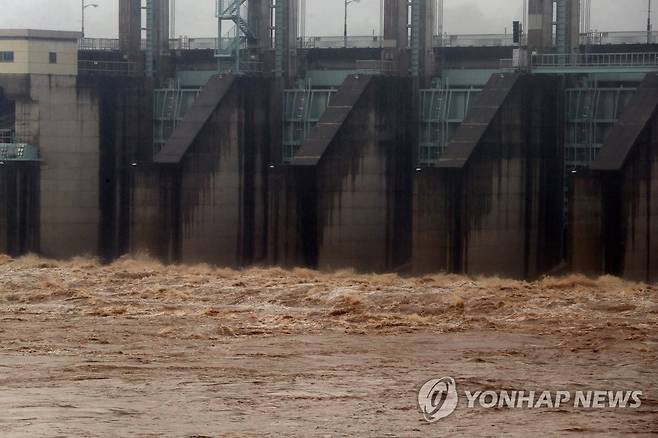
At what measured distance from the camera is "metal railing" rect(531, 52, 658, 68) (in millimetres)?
49719

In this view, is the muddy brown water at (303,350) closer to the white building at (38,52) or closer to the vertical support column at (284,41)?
the vertical support column at (284,41)

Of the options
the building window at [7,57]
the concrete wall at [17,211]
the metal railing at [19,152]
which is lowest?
the concrete wall at [17,211]

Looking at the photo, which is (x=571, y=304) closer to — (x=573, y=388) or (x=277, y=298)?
(x=277, y=298)

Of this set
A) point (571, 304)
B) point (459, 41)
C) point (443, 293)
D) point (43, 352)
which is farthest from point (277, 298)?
point (459, 41)

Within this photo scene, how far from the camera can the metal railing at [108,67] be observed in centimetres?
5772

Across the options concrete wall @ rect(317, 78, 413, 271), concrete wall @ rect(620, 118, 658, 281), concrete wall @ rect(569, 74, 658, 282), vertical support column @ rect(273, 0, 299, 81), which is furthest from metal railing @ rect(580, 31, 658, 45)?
vertical support column @ rect(273, 0, 299, 81)

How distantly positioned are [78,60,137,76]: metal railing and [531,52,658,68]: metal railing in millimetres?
15510

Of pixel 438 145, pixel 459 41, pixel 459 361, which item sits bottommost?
pixel 459 361

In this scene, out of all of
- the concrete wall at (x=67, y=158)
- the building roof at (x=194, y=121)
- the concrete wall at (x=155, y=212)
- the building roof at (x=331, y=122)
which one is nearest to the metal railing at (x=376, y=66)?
the building roof at (x=331, y=122)

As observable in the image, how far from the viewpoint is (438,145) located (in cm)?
5312

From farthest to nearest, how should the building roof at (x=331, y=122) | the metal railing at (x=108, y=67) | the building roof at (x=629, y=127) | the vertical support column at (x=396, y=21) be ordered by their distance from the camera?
the metal railing at (x=108, y=67), the vertical support column at (x=396, y=21), the building roof at (x=331, y=122), the building roof at (x=629, y=127)

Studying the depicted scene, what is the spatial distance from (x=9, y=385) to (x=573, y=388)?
396 inches

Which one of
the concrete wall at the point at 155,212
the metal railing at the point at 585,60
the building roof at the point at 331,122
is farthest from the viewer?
the concrete wall at the point at 155,212

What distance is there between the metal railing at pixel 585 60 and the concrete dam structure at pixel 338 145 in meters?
0.08
